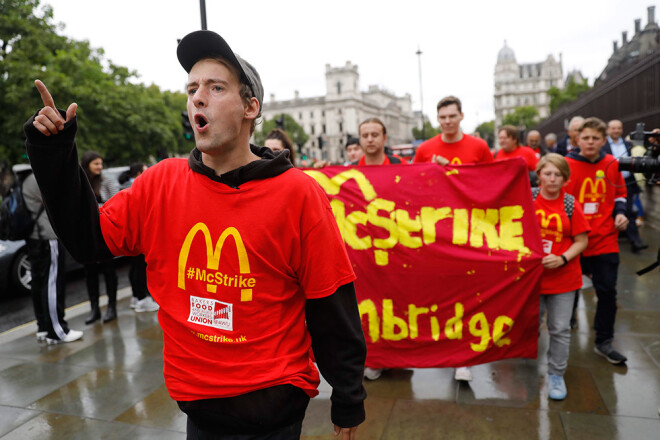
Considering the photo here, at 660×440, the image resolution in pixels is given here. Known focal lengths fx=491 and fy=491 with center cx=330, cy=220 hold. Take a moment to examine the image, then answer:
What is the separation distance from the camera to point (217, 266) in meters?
1.54

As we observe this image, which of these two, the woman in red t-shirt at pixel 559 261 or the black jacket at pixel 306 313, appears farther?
the woman in red t-shirt at pixel 559 261

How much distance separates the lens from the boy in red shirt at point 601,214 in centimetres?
398

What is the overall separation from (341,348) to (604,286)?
321cm

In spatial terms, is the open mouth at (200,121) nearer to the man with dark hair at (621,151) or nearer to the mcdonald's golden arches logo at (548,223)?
the mcdonald's golden arches logo at (548,223)

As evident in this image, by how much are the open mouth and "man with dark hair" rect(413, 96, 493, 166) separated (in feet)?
10.6

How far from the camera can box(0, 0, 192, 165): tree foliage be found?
1914cm

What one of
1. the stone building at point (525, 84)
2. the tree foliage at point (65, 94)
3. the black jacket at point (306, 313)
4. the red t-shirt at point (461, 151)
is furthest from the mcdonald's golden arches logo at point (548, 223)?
the stone building at point (525, 84)

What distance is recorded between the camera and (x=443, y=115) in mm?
4547

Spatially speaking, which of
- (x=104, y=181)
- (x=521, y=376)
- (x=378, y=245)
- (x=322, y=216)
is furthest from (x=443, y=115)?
(x=104, y=181)

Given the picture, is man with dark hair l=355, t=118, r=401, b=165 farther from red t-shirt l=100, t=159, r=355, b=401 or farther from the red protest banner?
red t-shirt l=100, t=159, r=355, b=401

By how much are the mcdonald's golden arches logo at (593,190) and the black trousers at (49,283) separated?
5.13 m

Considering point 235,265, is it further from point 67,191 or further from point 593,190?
point 593,190

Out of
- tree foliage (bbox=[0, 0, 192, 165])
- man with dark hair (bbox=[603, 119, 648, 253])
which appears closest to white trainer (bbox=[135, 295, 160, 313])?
man with dark hair (bbox=[603, 119, 648, 253])

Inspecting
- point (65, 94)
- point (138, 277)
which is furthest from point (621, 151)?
point (65, 94)
